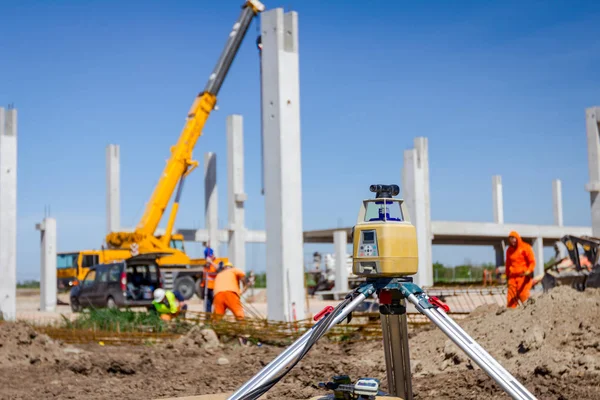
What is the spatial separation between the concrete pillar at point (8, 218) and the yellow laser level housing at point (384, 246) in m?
13.0

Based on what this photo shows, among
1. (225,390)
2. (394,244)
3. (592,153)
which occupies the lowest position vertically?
(225,390)

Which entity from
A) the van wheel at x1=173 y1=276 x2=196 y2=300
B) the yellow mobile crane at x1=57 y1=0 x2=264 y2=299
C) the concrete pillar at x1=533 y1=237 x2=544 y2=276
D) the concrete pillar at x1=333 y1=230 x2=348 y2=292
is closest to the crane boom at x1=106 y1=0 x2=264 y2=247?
the yellow mobile crane at x1=57 y1=0 x2=264 y2=299

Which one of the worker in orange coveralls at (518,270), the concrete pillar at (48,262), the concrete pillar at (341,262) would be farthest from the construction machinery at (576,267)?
the concrete pillar at (48,262)

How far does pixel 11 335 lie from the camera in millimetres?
8719

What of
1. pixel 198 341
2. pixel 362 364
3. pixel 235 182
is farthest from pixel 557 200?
pixel 362 364

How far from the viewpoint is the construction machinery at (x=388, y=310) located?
3.23 meters

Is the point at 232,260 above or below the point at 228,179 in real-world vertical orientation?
below

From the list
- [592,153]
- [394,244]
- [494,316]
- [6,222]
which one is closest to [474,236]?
[592,153]

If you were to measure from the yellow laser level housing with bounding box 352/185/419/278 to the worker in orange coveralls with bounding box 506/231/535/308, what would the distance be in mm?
7666

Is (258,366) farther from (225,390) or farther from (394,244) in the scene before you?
(394,244)

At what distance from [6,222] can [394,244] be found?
13.3m

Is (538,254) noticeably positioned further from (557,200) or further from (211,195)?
(211,195)

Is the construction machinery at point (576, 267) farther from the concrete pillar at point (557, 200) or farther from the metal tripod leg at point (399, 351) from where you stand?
the concrete pillar at point (557, 200)

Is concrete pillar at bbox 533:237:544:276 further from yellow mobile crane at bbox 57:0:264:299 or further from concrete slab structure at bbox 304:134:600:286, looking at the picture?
yellow mobile crane at bbox 57:0:264:299
